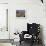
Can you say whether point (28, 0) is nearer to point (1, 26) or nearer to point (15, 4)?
point (15, 4)

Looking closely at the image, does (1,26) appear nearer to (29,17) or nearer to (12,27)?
(12,27)

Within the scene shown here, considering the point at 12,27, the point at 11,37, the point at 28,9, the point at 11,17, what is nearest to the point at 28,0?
the point at 28,9

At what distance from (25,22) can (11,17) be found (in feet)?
A: 1.69

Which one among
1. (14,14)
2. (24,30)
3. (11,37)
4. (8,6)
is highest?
(8,6)

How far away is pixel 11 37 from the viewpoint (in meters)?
3.72

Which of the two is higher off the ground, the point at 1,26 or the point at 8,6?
the point at 8,6

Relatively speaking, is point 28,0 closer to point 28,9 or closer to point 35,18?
point 28,9

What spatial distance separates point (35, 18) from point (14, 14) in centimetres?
74

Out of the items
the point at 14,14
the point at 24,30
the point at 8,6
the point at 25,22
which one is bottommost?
the point at 24,30

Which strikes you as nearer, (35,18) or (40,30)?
(40,30)

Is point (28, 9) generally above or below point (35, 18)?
above

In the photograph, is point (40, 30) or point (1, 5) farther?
point (1, 5)

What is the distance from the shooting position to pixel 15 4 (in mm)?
3762

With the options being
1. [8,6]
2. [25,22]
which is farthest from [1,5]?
[25,22]
